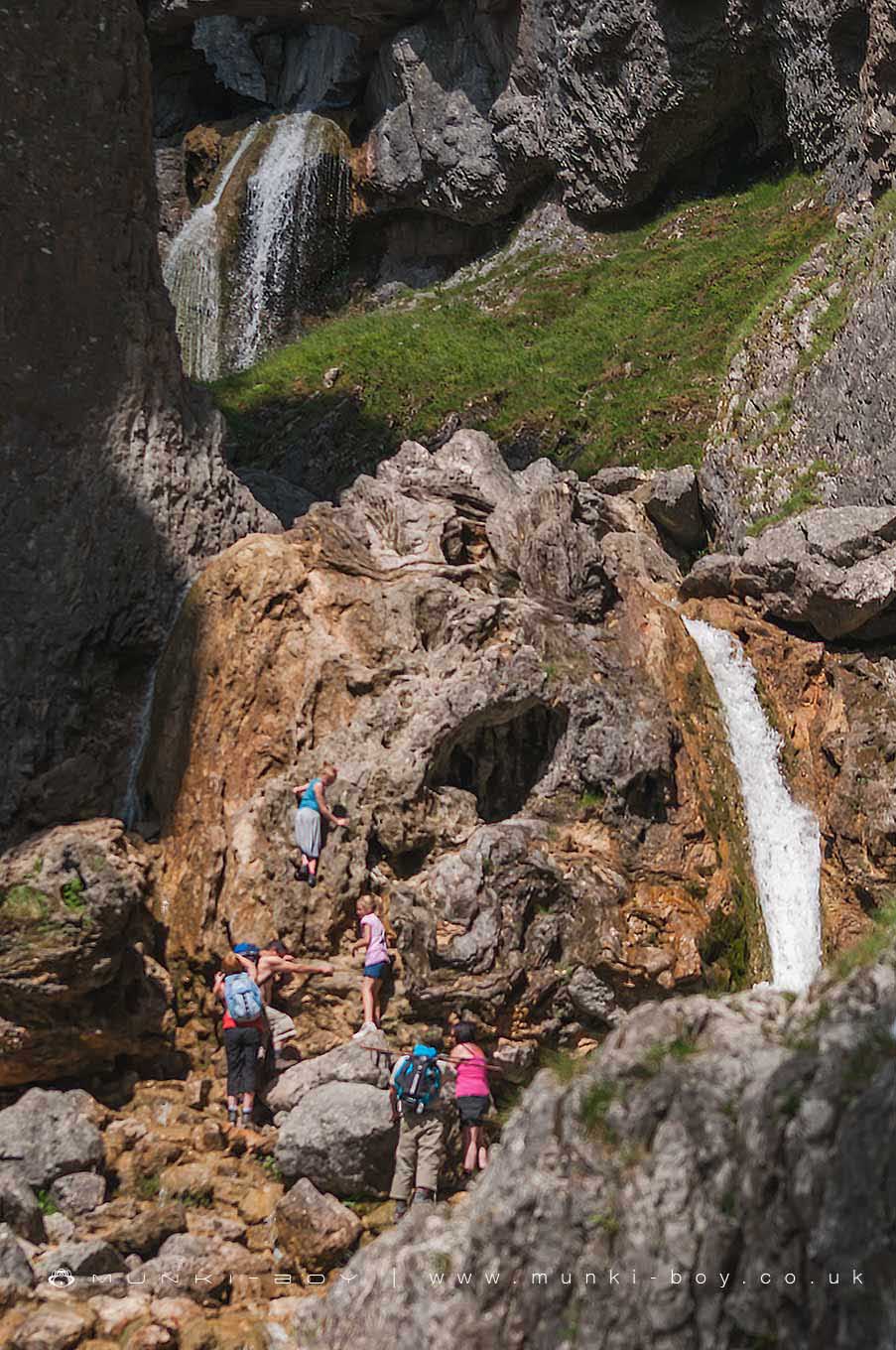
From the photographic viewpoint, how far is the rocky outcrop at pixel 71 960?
1412 centimetres

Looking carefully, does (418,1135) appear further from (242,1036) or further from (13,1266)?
(13,1266)

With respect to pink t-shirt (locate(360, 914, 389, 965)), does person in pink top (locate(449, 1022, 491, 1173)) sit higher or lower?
lower

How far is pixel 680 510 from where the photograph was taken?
21.9 m

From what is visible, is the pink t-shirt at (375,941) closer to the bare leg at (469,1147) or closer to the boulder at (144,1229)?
the bare leg at (469,1147)

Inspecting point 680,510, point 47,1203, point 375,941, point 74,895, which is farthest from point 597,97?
point 47,1203

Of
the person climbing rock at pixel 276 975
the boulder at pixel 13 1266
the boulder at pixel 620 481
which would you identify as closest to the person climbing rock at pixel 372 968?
the person climbing rock at pixel 276 975

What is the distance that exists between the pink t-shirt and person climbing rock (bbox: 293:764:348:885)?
0.80 m

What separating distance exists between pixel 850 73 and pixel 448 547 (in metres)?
21.3

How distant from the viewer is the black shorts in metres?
12.3

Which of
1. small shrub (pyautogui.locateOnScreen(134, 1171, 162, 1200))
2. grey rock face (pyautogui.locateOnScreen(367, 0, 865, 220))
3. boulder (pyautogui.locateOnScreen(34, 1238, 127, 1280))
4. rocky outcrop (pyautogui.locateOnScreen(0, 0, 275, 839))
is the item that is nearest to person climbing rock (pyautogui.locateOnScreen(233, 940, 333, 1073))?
small shrub (pyautogui.locateOnScreen(134, 1171, 162, 1200))

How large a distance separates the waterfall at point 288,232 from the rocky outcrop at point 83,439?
69.9 ft

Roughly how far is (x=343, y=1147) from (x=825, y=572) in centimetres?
946

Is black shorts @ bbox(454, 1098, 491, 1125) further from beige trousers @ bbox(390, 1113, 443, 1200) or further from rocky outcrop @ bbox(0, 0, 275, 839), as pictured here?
rocky outcrop @ bbox(0, 0, 275, 839)

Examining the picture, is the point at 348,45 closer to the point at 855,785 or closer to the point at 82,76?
the point at 82,76
